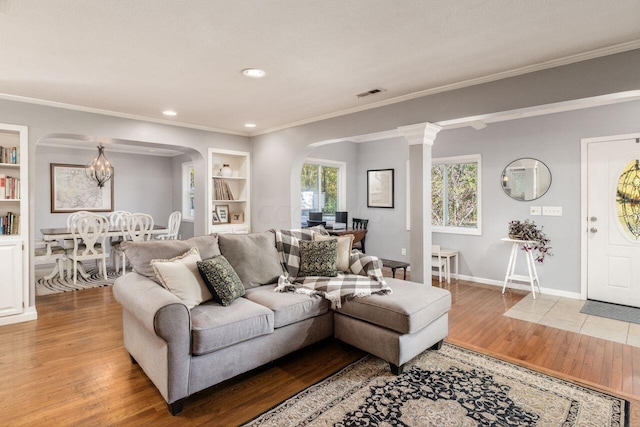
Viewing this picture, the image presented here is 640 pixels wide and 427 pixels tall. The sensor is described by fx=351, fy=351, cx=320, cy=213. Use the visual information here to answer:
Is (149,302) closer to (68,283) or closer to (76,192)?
(68,283)

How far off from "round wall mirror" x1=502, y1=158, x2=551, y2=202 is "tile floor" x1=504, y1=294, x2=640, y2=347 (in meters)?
1.38

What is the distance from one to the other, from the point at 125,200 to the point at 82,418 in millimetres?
6318

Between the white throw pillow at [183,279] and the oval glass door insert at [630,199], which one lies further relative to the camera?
the oval glass door insert at [630,199]

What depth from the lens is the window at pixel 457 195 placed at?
539 centimetres

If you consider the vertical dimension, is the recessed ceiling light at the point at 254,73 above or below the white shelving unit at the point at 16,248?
above

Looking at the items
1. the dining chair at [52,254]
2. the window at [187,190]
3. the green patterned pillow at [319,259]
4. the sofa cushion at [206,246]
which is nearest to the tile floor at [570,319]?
the green patterned pillow at [319,259]

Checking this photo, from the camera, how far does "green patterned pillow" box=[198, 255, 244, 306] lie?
256 centimetres

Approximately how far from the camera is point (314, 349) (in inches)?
117

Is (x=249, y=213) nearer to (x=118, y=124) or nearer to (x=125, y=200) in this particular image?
(x=118, y=124)

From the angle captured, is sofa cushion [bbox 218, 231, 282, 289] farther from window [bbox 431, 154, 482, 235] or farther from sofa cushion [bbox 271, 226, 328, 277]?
window [bbox 431, 154, 482, 235]

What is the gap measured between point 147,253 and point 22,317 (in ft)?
6.94

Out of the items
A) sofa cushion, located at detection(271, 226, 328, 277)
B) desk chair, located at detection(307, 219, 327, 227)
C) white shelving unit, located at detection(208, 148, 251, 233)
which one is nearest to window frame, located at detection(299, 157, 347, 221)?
desk chair, located at detection(307, 219, 327, 227)

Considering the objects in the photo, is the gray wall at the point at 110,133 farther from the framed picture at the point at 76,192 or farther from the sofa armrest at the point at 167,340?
the sofa armrest at the point at 167,340

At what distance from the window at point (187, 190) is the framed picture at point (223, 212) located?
2.45 metres
